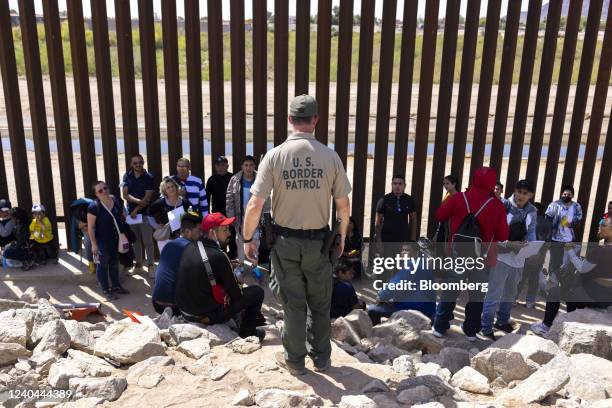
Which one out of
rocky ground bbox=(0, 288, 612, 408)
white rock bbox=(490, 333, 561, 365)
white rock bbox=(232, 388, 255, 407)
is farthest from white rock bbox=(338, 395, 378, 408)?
white rock bbox=(490, 333, 561, 365)

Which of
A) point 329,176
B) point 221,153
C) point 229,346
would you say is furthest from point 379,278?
point 329,176

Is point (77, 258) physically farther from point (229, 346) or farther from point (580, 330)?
point (580, 330)

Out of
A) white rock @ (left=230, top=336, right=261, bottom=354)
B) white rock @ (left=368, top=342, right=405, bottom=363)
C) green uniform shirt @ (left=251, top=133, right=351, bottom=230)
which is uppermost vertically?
green uniform shirt @ (left=251, top=133, right=351, bottom=230)

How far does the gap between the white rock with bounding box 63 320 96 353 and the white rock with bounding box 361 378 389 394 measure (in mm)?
1965

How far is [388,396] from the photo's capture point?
3.52m

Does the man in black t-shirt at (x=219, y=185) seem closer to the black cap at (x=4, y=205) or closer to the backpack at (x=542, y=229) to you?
the black cap at (x=4, y=205)

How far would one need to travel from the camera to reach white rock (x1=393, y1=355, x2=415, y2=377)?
395 cm

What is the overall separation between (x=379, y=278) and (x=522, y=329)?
180cm

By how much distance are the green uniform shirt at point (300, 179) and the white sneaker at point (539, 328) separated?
305 centimetres

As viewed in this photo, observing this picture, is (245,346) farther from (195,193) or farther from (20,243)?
(20,243)

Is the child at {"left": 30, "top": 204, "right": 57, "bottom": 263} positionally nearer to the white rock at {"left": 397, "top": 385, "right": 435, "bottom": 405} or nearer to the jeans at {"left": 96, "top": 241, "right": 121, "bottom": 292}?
the jeans at {"left": 96, "top": 241, "right": 121, "bottom": 292}

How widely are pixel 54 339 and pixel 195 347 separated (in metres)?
0.97

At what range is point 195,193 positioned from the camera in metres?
6.38

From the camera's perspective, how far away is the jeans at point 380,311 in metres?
5.55
